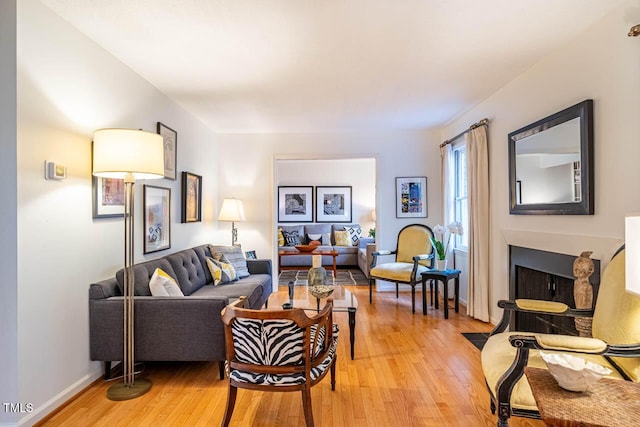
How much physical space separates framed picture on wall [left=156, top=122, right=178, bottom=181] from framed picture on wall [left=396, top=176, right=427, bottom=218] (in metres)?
3.13

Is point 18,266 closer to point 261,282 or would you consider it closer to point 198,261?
point 198,261

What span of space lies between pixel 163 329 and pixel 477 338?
109 inches

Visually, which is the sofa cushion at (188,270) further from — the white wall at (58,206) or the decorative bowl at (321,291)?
the decorative bowl at (321,291)

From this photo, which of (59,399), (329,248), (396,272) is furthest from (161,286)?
(329,248)

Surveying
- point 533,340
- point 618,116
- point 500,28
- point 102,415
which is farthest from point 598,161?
point 102,415

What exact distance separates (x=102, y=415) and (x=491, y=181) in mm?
3863

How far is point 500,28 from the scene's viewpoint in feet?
7.87

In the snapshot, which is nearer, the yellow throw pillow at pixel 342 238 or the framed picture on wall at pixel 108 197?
the framed picture on wall at pixel 108 197

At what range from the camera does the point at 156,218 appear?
138 inches

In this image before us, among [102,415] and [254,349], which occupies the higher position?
[254,349]

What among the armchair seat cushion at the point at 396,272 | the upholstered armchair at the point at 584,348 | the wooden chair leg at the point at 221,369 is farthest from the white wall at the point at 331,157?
the upholstered armchair at the point at 584,348

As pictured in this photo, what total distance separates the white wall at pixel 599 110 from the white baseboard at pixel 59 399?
11.3 feet

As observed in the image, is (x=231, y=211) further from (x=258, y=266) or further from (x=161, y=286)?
(x=161, y=286)

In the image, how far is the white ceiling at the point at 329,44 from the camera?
2.16m
